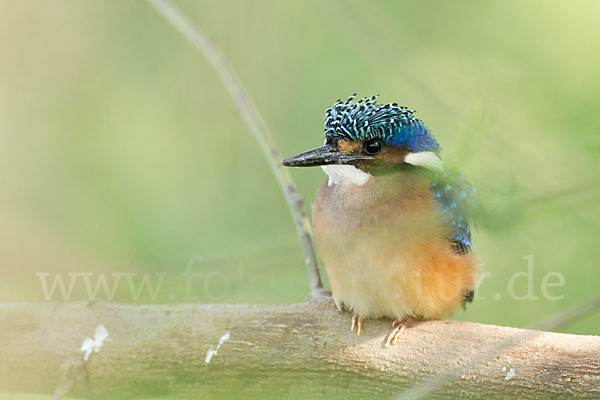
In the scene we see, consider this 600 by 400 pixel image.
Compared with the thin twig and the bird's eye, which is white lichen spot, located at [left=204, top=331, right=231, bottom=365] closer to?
the thin twig

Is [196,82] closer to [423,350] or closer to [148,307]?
[148,307]

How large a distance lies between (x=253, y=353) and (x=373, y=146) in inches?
38.1

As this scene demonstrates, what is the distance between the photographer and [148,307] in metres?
2.96

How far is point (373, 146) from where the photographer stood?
282 centimetres

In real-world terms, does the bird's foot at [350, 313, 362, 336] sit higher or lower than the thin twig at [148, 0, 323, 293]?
lower

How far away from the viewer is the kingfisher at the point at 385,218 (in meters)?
2.78

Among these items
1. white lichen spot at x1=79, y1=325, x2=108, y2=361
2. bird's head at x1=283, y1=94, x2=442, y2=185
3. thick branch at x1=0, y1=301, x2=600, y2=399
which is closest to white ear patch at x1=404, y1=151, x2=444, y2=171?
bird's head at x1=283, y1=94, x2=442, y2=185

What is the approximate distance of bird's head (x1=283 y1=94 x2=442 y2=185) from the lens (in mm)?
2746

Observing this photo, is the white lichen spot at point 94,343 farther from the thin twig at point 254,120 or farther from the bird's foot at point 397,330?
the bird's foot at point 397,330

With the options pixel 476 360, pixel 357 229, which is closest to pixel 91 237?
pixel 357 229

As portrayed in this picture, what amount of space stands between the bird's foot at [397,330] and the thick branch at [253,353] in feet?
0.11

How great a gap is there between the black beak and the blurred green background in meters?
0.36

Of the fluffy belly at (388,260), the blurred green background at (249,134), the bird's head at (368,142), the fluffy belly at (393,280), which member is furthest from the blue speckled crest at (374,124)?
the fluffy belly at (393,280)

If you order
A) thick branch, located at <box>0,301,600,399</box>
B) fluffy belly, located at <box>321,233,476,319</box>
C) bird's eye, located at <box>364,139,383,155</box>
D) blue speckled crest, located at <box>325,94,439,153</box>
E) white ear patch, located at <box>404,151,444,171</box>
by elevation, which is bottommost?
thick branch, located at <box>0,301,600,399</box>
